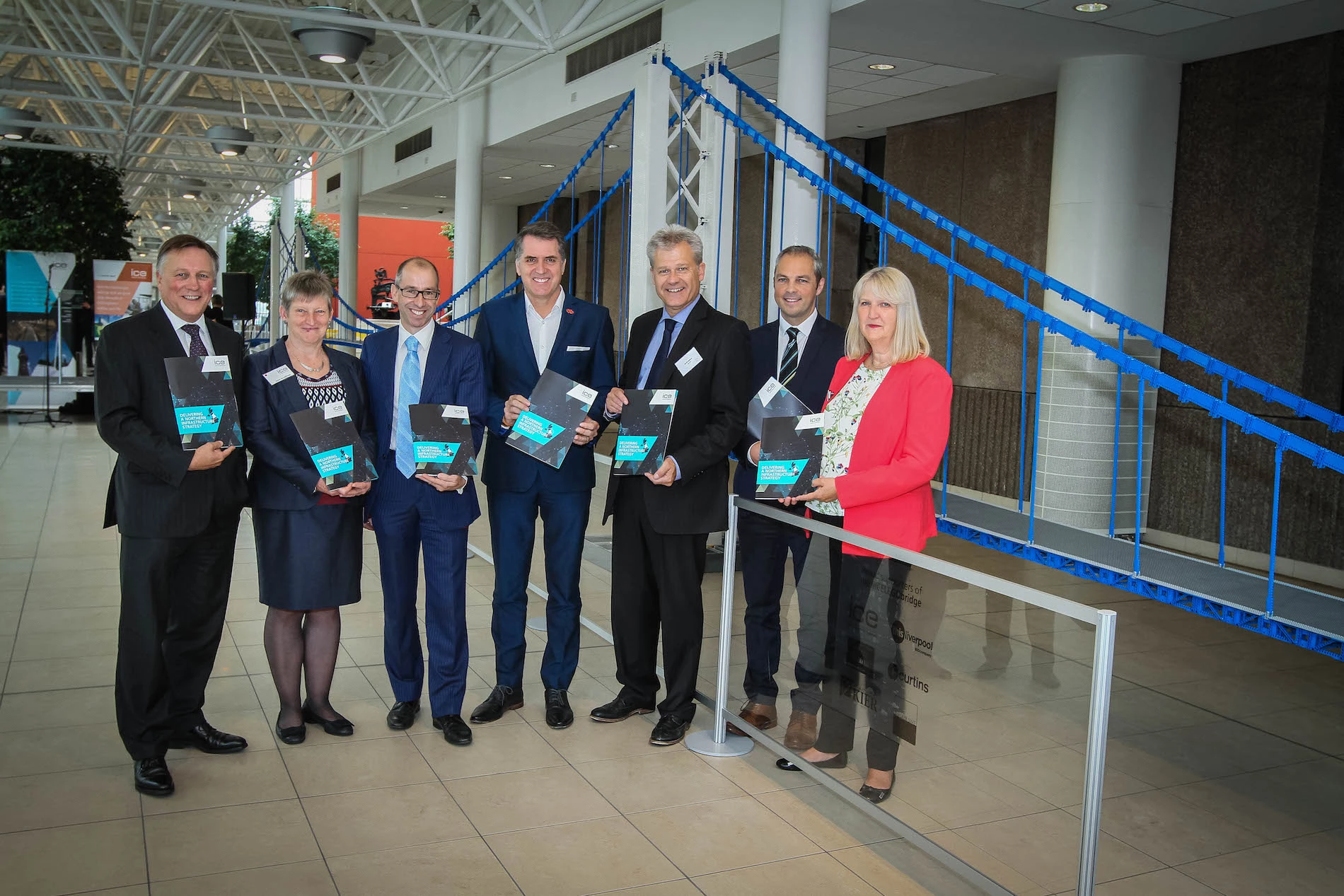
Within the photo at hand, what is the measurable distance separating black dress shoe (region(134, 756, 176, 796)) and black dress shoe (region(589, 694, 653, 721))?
1370mm

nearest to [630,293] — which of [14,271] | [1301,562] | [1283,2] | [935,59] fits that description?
[935,59]

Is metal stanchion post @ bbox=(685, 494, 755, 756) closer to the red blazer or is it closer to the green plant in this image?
the red blazer

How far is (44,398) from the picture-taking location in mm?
15984

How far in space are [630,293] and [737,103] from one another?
1142 millimetres

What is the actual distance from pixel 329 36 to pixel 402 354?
314 inches

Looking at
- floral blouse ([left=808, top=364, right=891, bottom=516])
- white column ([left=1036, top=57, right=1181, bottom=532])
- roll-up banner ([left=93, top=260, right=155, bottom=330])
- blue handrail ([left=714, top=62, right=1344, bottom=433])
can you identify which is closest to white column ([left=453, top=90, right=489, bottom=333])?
roll-up banner ([left=93, top=260, right=155, bottom=330])

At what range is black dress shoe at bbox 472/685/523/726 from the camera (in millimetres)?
3830

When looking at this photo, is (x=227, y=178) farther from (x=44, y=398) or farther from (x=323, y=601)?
(x=323, y=601)

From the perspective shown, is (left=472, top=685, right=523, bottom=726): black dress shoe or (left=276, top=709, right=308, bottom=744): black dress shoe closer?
(left=276, top=709, right=308, bottom=744): black dress shoe

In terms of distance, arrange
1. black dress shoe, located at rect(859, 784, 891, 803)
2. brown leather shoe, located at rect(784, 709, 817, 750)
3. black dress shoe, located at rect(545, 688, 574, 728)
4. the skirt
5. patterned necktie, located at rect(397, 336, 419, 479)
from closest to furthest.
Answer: black dress shoe, located at rect(859, 784, 891, 803) < brown leather shoe, located at rect(784, 709, 817, 750) < the skirt < patterned necktie, located at rect(397, 336, 419, 479) < black dress shoe, located at rect(545, 688, 574, 728)

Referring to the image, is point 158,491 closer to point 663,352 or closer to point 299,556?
point 299,556

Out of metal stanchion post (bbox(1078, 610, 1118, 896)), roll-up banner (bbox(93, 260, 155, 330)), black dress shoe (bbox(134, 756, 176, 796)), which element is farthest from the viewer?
roll-up banner (bbox(93, 260, 155, 330))

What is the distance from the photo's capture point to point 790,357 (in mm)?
3705

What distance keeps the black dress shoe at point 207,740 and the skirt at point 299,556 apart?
1.47 ft
